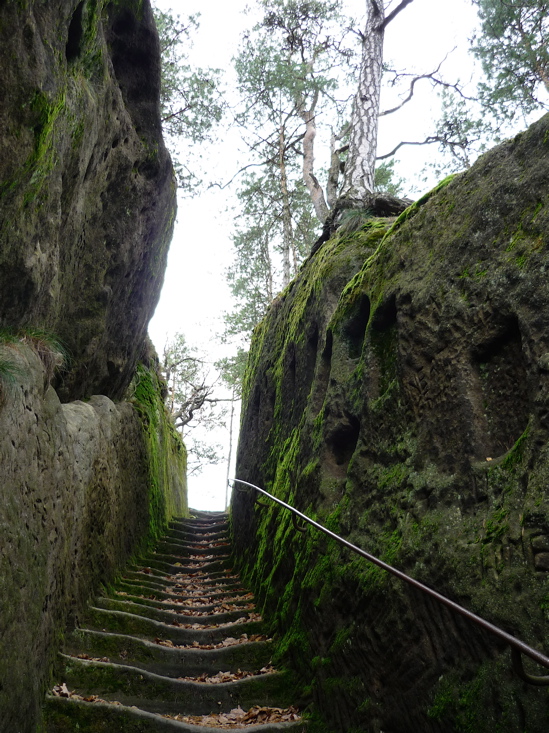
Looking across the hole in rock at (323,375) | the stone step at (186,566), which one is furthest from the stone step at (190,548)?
the hole in rock at (323,375)

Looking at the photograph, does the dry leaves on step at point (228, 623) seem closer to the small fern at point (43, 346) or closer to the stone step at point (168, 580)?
the stone step at point (168, 580)

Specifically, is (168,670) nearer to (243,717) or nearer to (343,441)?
(243,717)

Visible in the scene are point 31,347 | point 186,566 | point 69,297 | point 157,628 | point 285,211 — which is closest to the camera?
point 31,347

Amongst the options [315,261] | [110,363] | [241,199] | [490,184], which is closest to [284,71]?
[241,199]

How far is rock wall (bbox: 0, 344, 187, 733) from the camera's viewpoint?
3.08 metres

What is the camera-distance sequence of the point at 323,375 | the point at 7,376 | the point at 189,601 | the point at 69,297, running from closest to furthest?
the point at 7,376 → the point at 323,375 → the point at 69,297 → the point at 189,601

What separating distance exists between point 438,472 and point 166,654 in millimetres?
3398

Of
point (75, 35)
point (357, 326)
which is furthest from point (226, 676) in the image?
point (75, 35)

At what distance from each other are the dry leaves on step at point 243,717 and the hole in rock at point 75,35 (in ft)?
18.6

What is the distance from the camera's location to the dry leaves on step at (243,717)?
366cm

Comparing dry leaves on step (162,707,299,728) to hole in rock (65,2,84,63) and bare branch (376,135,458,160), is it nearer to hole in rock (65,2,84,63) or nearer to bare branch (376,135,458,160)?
hole in rock (65,2,84,63)

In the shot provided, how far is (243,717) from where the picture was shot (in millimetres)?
3754

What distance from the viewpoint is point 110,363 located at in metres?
7.35

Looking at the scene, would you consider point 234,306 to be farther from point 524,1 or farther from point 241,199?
point 524,1
